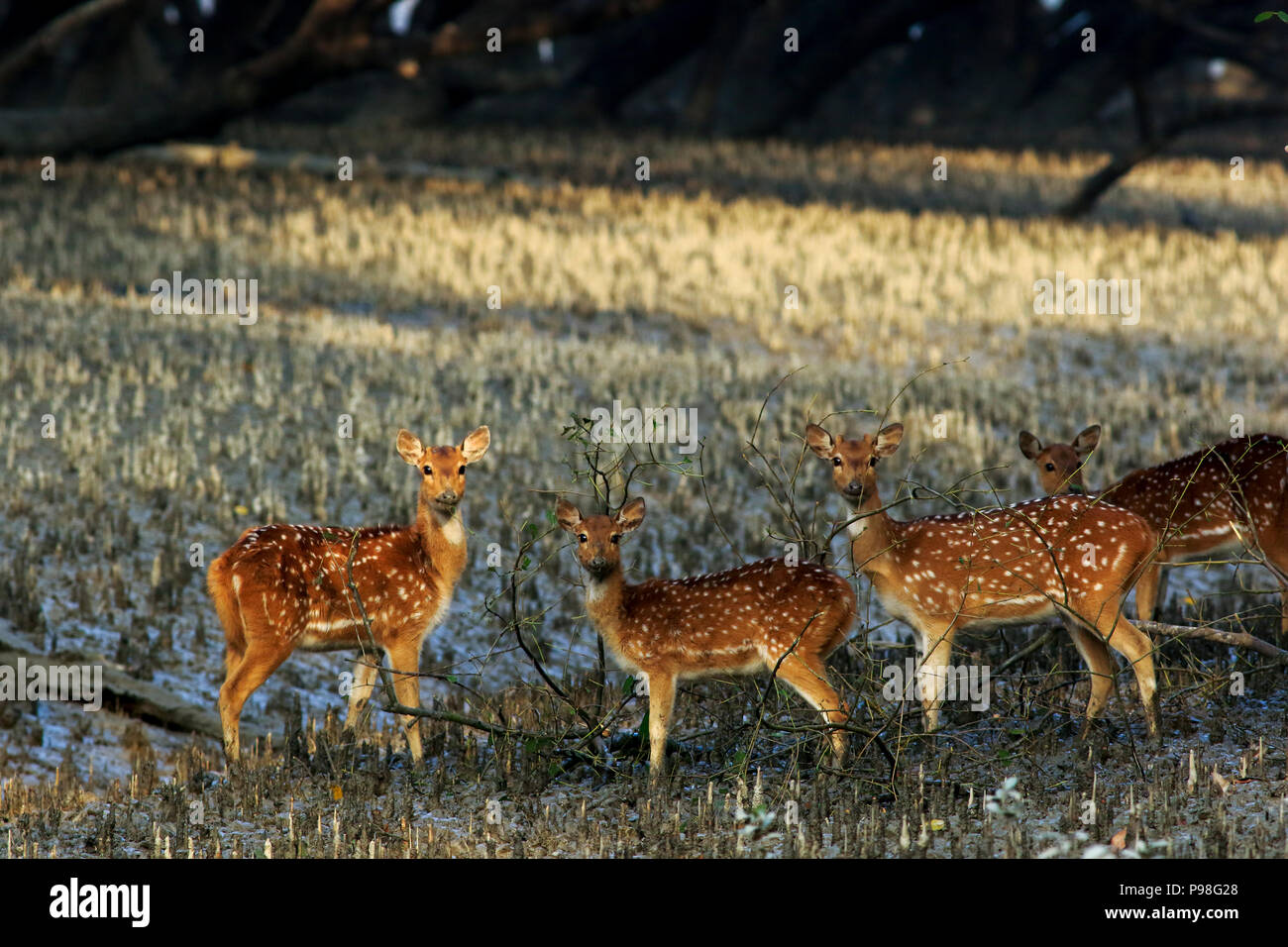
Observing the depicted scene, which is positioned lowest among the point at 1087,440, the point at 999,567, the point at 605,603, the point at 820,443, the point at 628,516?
the point at 605,603

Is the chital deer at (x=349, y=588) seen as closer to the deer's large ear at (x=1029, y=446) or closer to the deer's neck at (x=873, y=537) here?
the deer's neck at (x=873, y=537)

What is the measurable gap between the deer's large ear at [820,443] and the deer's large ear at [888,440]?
0.24 metres

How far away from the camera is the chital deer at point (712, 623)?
8.27 m

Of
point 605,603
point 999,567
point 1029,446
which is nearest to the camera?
point 605,603

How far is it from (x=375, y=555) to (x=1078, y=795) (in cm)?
377

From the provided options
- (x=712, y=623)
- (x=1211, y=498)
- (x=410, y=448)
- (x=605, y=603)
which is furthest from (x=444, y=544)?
(x=1211, y=498)

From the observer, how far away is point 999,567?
30.0ft

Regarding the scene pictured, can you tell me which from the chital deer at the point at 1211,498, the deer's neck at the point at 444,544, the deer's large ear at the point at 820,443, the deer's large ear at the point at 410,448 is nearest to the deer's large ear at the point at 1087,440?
the chital deer at the point at 1211,498

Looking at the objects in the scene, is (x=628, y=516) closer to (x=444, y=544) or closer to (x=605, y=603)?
(x=605, y=603)

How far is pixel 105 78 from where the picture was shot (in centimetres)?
3453

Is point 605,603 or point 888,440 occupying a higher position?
point 888,440

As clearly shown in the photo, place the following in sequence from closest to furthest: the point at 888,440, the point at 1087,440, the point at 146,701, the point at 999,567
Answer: the point at 999,567 < the point at 888,440 < the point at 146,701 < the point at 1087,440

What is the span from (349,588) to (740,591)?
210 cm

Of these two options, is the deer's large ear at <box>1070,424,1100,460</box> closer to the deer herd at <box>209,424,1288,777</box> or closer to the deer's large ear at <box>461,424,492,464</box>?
the deer herd at <box>209,424,1288,777</box>
